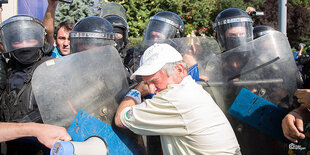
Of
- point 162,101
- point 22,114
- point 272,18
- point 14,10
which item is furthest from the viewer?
point 272,18

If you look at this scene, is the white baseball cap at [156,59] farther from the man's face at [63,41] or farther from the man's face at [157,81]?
the man's face at [63,41]

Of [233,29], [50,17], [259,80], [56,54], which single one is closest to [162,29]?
[233,29]

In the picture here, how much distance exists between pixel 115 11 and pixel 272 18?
60.9 ft

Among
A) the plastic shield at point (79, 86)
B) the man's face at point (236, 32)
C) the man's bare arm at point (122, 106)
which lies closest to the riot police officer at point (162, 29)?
the man's face at point (236, 32)

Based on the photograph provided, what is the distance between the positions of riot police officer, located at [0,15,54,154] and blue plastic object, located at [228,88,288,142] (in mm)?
1599

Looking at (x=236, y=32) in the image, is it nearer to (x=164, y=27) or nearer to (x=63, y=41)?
(x=164, y=27)

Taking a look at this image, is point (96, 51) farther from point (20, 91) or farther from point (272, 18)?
point (272, 18)

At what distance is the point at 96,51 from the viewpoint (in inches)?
73.0

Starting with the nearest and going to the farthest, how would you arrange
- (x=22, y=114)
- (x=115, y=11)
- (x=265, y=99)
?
(x=265, y=99) < (x=22, y=114) < (x=115, y=11)

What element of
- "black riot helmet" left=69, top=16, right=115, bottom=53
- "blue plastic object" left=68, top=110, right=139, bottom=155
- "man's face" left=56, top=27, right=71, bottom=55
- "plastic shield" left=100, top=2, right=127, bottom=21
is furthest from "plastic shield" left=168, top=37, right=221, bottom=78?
"plastic shield" left=100, top=2, right=127, bottom=21

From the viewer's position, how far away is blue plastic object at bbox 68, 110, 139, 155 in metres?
1.69

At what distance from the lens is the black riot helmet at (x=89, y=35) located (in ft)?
7.80

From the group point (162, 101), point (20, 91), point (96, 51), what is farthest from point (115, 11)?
point (162, 101)

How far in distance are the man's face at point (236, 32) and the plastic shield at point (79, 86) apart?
1284mm
